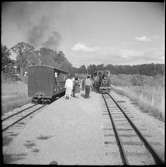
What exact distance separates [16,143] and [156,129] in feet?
17.9

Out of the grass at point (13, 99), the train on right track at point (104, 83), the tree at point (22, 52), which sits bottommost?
the grass at point (13, 99)

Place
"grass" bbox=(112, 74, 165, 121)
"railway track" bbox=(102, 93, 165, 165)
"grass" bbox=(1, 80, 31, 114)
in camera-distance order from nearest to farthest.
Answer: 1. "railway track" bbox=(102, 93, 165, 165)
2. "grass" bbox=(112, 74, 165, 121)
3. "grass" bbox=(1, 80, 31, 114)

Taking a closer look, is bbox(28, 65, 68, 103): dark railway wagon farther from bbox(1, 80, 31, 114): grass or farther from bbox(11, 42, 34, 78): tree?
bbox(11, 42, 34, 78): tree

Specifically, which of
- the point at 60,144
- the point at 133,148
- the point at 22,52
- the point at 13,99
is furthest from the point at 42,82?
the point at 22,52

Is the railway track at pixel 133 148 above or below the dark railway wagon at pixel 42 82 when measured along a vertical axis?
below

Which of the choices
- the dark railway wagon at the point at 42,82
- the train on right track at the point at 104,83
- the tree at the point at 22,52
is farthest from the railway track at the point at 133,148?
the tree at the point at 22,52

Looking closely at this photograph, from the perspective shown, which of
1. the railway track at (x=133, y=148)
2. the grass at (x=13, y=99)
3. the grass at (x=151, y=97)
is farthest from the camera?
the grass at (x=13, y=99)

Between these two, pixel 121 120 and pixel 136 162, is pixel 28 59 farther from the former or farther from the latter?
pixel 136 162

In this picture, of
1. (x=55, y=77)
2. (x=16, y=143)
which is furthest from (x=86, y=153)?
(x=55, y=77)

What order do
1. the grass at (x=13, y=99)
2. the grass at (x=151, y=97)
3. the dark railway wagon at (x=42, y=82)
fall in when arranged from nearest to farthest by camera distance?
the grass at (x=151, y=97), the grass at (x=13, y=99), the dark railway wagon at (x=42, y=82)

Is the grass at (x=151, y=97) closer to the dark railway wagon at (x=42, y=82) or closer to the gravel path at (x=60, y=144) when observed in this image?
the gravel path at (x=60, y=144)

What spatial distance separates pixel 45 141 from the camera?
7.30 metres

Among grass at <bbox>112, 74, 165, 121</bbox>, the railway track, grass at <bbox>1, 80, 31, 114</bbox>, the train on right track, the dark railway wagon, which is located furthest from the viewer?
→ the train on right track

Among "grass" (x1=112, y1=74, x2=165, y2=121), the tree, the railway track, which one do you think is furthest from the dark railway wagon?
the tree
